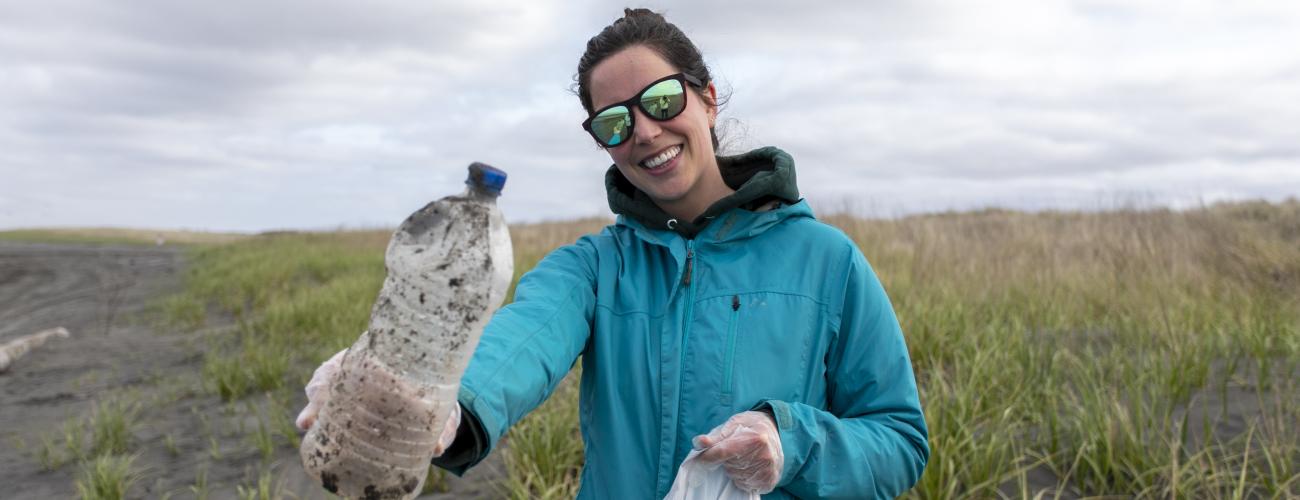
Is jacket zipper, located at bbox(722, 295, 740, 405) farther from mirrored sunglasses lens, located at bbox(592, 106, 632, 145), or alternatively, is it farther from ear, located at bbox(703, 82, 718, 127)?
ear, located at bbox(703, 82, 718, 127)

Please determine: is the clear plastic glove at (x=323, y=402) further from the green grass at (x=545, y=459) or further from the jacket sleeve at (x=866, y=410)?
the green grass at (x=545, y=459)

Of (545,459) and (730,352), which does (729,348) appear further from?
(545,459)

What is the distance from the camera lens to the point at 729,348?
1588mm

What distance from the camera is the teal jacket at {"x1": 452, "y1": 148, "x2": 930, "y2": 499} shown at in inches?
61.5

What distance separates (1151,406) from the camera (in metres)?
3.95

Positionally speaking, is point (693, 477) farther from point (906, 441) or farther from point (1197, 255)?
point (1197, 255)

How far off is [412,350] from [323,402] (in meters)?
0.20

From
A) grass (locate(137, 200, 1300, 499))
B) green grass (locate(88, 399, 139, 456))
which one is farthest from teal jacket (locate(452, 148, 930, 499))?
green grass (locate(88, 399, 139, 456))

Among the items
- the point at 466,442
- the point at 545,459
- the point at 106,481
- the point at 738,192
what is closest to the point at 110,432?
the point at 106,481

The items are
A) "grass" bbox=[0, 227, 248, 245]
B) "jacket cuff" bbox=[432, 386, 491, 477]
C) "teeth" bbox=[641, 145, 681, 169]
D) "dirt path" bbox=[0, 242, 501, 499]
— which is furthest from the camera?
"grass" bbox=[0, 227, 248, 245]

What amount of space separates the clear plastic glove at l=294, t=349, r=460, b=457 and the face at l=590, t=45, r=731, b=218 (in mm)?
696

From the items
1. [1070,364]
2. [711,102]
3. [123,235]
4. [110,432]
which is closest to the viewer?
[711,102]

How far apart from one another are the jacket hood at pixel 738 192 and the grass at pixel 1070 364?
1.86m

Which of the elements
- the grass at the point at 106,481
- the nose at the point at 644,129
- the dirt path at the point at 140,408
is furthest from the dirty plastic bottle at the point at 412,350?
the grass at the point at 106,481
